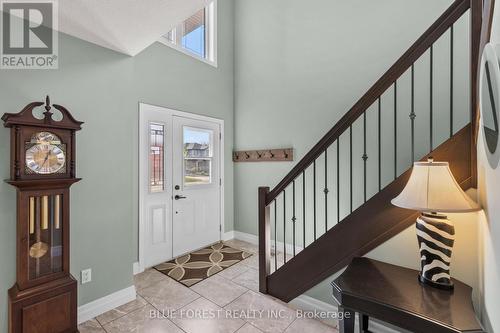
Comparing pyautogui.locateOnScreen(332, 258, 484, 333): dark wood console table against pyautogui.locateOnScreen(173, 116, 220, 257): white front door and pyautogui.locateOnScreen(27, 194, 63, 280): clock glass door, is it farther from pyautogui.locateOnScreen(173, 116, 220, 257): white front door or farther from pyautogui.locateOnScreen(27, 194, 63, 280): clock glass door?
pyautogui.locateOnScreen(173, 116, 220, 257): white front door

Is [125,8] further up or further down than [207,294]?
further up

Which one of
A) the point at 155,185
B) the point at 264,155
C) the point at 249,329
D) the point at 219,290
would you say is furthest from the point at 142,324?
the point at 264,155

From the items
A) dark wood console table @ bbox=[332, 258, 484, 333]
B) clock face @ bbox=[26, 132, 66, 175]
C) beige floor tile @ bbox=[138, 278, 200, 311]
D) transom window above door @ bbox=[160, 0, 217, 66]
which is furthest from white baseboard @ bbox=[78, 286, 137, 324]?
transom window above door @ bbox=[160, 0, 217, 66]

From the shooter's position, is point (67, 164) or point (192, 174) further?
point (192, 174)

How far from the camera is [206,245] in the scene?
400cm

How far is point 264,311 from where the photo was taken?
7.53ft

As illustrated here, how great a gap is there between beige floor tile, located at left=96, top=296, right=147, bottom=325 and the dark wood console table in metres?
1.92

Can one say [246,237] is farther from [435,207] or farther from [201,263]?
[435,207]

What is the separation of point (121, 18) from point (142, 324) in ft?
8.16

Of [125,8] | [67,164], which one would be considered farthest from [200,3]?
[67,164]

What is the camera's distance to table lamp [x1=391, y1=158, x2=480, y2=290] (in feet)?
4.12

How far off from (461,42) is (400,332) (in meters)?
2.78

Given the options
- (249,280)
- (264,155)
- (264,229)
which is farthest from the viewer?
(264,155)

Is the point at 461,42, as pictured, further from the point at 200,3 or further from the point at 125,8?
the point at 125,8
